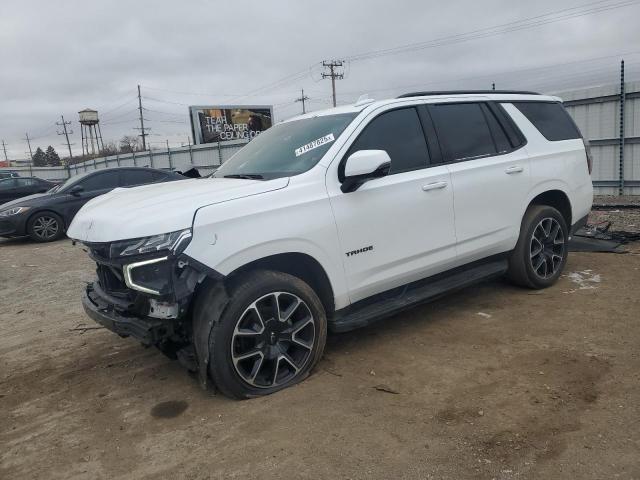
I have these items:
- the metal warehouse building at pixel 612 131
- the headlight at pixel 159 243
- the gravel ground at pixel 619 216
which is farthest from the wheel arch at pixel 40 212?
the metal warehouse building at pixel 612 131

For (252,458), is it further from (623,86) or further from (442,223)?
(623,86)

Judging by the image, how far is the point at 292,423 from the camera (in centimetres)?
299

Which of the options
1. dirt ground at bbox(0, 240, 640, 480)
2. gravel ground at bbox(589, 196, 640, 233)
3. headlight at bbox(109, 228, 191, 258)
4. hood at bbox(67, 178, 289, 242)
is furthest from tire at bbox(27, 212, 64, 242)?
gravel ground at bbox(589, 196, 640, 233)

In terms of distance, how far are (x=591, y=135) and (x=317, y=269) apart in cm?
996

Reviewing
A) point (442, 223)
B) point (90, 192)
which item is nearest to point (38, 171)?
point (90, 192)

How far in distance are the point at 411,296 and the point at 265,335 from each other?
128cm

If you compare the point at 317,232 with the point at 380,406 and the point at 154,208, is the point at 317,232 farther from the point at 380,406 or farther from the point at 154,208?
the point at 380,406

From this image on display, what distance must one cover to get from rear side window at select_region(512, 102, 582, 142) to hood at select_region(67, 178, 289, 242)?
2.88 metres

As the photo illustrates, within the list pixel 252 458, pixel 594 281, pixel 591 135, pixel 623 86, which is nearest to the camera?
pixel 252 458

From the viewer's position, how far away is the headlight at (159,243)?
115 inches

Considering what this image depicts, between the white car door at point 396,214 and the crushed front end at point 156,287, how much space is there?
3.43 feet

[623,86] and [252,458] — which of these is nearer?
[252,458]

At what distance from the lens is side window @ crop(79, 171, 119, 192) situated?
35.7 ft

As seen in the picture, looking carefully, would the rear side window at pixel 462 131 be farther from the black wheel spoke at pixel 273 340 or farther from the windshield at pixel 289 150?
the black wheel spoke at pixel 273 340
